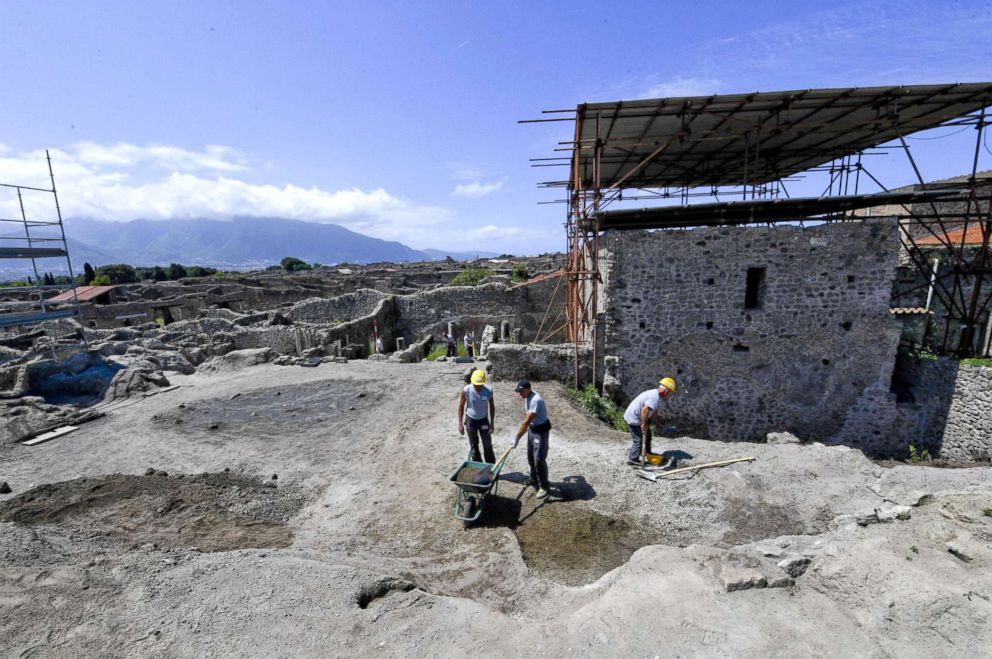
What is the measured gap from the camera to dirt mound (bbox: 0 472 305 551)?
18.9 feet

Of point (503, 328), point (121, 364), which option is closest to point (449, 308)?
point (503, 328)

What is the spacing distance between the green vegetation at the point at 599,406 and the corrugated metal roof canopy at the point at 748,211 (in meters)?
4.31

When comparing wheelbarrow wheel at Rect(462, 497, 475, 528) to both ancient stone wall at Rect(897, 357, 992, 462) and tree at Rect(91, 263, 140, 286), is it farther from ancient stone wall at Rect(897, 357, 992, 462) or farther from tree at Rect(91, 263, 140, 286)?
tree at Rect(91, 263, 140, 286)

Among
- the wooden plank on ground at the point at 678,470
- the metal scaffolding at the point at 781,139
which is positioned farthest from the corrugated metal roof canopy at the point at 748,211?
the wooden plank on ground at the point at 678,470

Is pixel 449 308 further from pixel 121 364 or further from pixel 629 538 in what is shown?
pixel 629 538

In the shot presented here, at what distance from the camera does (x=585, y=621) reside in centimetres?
393

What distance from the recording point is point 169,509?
6445 mm

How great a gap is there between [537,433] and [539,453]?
0.28 metres

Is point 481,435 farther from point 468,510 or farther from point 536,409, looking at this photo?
point 468,510

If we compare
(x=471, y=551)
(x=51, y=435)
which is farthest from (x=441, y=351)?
(x=471, y=551)

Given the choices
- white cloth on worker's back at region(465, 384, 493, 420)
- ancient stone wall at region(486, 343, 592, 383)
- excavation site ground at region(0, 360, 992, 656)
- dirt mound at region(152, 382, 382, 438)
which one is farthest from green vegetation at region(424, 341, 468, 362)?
white cloth on worker's back at region(465, 384, 493, 420)

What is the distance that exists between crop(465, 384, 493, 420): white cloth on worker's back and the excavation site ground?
3.69 feet

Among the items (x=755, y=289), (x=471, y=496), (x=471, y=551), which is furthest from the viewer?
(x=755, y=289)

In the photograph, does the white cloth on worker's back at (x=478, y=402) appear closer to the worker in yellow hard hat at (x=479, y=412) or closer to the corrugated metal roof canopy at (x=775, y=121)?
the worker in yellow hard hat at (x=479, y=412)
